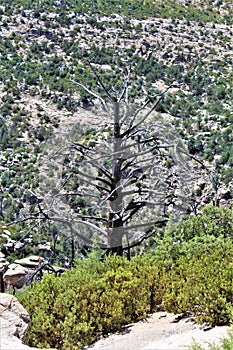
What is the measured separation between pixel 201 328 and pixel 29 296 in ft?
6.65

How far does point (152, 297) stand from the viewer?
722 cm

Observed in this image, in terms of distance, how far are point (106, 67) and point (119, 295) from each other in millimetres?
44044

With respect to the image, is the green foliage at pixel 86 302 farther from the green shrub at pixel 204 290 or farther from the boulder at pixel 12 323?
the boulder at pixel 12 323

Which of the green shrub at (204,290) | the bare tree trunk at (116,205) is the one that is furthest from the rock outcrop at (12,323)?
the bare tree trunk at (116,205)

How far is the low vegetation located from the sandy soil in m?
0.12

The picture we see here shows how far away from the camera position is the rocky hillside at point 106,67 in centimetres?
3763

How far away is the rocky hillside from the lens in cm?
3763

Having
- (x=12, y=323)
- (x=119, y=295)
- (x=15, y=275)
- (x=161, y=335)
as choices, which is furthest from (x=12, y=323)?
(x=15, y=275)

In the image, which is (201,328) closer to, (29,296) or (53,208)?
(29,296)

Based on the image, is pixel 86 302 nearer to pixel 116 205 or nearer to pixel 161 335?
pixel 161 335

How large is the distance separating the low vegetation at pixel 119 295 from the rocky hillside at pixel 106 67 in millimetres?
23232

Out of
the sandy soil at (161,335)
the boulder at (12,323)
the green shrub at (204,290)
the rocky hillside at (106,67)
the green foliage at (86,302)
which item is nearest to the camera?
the boulder at (12,323)

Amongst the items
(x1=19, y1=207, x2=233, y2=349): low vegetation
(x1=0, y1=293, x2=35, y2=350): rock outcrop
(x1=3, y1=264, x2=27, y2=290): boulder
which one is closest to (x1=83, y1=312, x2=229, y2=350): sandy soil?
(x1=19, y1=207, x2=233, y2=349): low vegetation

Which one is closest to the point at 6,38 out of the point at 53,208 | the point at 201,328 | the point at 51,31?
the point at 51,31
